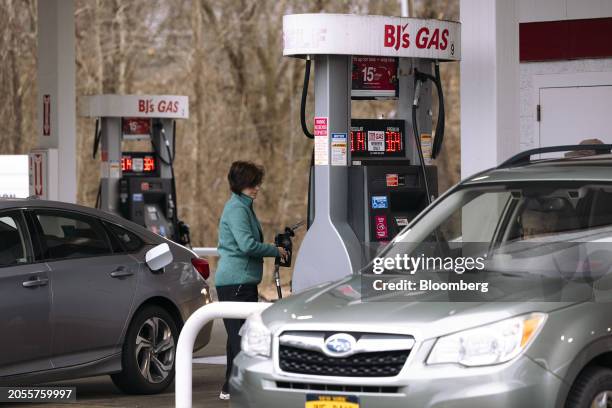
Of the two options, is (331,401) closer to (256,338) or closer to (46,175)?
(256,338)

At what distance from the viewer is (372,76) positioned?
12250mm

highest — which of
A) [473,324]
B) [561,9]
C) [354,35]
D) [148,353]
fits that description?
[561,9]

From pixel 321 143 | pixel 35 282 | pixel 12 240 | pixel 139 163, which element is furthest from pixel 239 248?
pixel 139 163

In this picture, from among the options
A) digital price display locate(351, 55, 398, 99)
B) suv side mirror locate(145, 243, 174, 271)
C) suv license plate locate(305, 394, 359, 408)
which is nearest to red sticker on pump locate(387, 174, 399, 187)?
digital price display locate(351, 55, 398, 99)

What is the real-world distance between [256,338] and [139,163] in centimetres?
1506

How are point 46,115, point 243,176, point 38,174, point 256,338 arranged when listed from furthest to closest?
point 46,115
point 38,174
point 243,176
point 256,338

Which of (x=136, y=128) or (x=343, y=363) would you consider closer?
(x=343, y=363)

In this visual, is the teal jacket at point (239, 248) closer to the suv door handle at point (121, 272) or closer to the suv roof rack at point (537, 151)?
the suv door handle at point (121, 272)

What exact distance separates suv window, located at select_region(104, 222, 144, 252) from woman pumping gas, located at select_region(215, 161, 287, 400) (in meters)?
0.87

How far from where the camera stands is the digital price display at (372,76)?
12188mm

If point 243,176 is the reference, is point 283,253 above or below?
below

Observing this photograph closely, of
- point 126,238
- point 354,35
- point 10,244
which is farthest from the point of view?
point 354,35

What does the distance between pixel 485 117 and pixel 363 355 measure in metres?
5.95

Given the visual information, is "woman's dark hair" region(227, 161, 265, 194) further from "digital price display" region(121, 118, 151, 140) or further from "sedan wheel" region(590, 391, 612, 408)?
"digital price display" region(121, 118, 151, 140)
